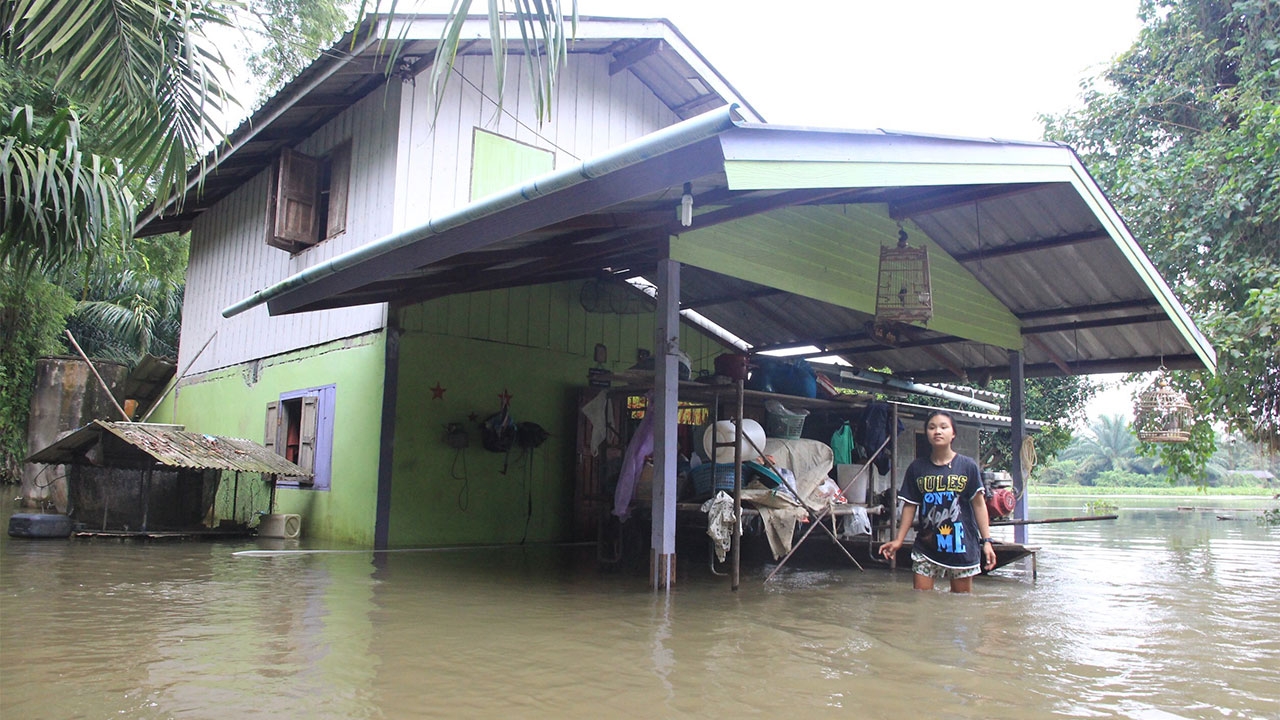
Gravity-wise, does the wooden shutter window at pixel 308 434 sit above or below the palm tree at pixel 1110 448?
below

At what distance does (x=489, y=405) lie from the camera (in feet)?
35.6

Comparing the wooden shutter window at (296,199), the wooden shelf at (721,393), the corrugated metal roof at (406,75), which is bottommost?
the wooden shelf at (721,393)

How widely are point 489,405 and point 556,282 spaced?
5.65 feet

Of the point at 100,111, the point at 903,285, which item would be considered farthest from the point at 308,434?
the point at 903,285

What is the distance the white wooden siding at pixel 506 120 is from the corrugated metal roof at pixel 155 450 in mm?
3171

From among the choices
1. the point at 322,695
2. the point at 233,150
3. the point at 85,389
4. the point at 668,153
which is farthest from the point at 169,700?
the point at 85,389

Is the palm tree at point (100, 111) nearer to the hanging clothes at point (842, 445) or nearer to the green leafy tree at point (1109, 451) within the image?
the hanging clothes at point (842, 445)

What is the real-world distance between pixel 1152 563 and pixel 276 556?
9607mm

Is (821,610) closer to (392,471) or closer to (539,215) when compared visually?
(539,215)

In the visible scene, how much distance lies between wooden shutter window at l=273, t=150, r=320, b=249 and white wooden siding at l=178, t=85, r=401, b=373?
267 millimetres

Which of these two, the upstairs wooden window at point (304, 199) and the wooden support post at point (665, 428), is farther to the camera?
the upstairs wooden window at point (304, 199)

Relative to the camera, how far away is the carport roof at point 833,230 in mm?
5512

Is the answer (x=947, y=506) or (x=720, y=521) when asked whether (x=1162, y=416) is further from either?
(x=720, y=521)

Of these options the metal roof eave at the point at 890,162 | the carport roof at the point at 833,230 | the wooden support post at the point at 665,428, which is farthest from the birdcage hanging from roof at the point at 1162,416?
the wooden support post at the point at 665,428
